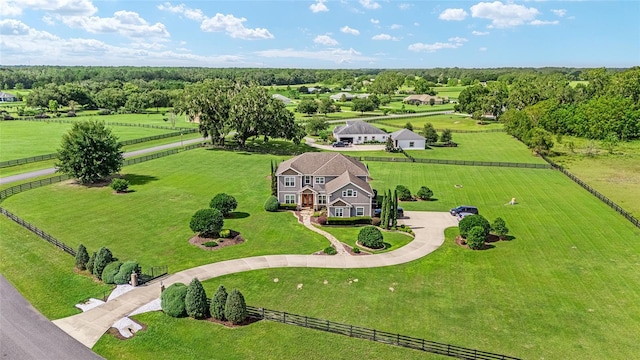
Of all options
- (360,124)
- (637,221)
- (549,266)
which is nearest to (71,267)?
(549,266)

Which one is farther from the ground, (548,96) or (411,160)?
(548,96)

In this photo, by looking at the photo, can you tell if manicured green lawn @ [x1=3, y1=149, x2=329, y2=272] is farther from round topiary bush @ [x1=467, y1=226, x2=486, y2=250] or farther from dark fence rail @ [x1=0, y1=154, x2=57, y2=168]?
dark fence rail @ [x1=0, y1=154, x2=57, y2=168]

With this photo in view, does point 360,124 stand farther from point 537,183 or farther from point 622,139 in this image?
point 622,139

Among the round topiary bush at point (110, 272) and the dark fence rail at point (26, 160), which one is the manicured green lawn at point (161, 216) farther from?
the dark fence rail at point (26, 160)

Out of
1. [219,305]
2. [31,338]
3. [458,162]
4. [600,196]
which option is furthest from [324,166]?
[600,196]

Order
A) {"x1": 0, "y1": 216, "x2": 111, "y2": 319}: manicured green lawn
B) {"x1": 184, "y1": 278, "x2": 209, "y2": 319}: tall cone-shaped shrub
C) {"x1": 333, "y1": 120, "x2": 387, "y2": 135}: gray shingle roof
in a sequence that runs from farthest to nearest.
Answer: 1. {"x1": 333, "y1": 120, "x2": 387, "y2": 135}: gray shingle roof
2. {"x1": 0, "y1": 216, "x2": 111, "y2": 319}: manicured green lawn
3. {"x1": 184, "y1": 278, "x2": 209, "y2": 319}: tall cone-shaped shrub

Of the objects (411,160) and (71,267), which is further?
(411,160)

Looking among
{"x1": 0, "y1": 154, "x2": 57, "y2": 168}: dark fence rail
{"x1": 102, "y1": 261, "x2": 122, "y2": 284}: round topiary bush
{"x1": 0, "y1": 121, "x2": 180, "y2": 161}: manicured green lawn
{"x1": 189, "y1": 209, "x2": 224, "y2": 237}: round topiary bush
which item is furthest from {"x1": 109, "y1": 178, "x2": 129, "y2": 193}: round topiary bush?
{"x1": 0, "y1": 121, "x2": 180, "y2": 161}: manicured green lawn
